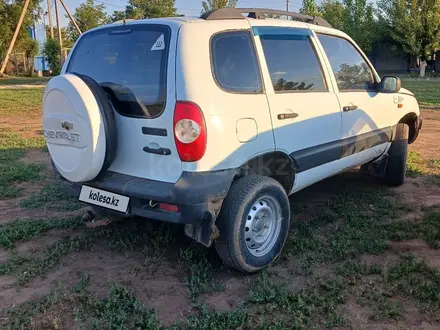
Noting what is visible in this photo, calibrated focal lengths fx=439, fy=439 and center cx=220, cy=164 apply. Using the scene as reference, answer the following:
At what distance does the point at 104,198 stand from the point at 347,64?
8.86 ft

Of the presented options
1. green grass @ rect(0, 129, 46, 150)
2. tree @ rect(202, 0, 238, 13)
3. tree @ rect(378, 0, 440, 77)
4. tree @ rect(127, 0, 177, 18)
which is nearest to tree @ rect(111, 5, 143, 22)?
tree @ rect(127, 0, 177, 18)

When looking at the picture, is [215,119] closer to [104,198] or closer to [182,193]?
[182,193]

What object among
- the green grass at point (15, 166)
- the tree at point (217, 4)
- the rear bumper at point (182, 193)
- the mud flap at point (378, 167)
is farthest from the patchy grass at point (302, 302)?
the tree at point (217, 4)

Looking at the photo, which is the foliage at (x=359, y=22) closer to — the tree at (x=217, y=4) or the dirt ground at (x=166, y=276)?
the tree at (x=217, y=4)

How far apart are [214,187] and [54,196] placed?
2.90 metres

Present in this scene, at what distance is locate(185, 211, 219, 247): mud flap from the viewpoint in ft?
9.62

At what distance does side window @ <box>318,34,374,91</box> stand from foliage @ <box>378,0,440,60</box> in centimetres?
2705

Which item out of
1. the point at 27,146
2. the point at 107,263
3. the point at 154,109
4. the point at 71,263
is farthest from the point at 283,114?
the point at 27,146

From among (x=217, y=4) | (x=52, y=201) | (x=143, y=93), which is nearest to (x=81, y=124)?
(x=143, y=93)

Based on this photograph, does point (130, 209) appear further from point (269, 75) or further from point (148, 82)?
point (269, 75)

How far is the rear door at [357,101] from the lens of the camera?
4.13 meters

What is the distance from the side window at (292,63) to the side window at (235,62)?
18 cm

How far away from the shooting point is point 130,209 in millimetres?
3055

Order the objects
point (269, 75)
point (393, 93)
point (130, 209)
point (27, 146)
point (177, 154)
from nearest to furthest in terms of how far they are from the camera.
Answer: point (177, 154) → point (130, 209) → point (269, 75) → point (393, 93) → point (27, 146)
